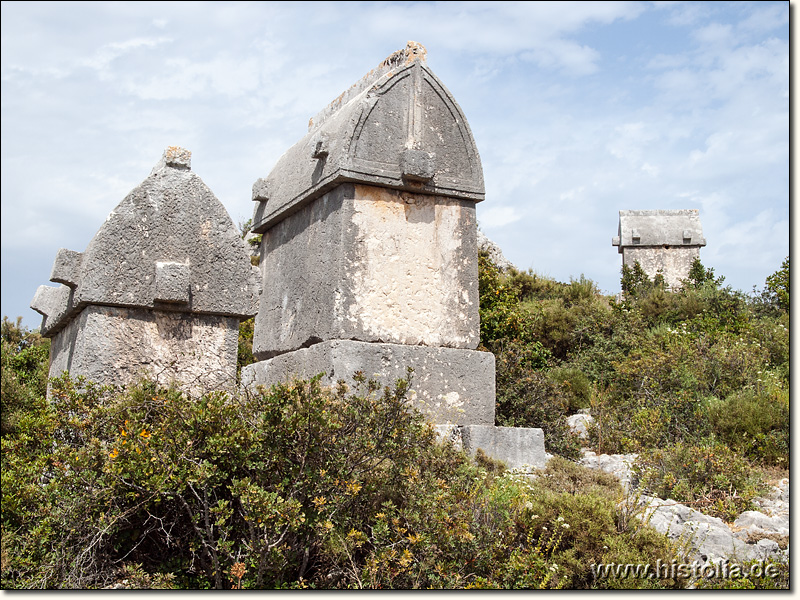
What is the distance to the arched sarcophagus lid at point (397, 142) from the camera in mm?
6234

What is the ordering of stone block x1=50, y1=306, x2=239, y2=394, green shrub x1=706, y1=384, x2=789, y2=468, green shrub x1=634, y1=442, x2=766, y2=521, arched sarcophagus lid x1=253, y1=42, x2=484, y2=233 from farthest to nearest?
1. green shrub x1=706, y1=384, x2=789, y2=468
2. arched sarcophagus lid x1=253, y1=42, x2=484, y2=233
3. green shrub x1=634, y1=442, x2=766, y2=521
4. stone block x1=50, y1=306, x2=239, y2=394

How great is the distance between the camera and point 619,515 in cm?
488

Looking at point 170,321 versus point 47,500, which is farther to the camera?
point 170,321

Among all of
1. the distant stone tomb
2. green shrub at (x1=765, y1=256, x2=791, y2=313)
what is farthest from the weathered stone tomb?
the distant stone tomb

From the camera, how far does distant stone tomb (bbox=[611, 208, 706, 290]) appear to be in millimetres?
23703

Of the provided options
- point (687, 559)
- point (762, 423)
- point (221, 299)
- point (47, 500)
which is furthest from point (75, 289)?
point (762, 423)

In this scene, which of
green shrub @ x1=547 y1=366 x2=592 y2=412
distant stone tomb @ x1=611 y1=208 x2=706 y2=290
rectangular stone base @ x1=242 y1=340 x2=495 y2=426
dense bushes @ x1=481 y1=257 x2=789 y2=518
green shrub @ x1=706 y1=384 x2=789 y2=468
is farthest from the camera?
distant stone tomb @ x1=611 y1=208 x2=706 y2=290

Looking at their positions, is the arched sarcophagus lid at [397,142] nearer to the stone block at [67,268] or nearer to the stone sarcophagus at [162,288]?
the stone sarcophagus at [162,288]

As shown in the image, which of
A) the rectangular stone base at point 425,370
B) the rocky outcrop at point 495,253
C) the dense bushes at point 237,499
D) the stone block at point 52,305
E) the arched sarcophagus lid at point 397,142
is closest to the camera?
the dense bushes at point 237,499

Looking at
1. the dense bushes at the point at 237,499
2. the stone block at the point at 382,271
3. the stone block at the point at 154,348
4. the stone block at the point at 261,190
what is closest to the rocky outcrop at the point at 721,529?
the dense bushes at the point at 237,499

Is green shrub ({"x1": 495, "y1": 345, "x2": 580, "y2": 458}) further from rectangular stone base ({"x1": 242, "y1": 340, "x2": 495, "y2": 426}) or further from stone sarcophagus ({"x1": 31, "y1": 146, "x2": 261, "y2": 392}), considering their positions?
stone sarcophagus ({"x1": 31, "y1": 146, "x2": 261, "y2": 392})

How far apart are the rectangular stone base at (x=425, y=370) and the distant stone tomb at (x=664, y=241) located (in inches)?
716

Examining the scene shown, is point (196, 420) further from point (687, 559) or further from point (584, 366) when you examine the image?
point (584, 366)

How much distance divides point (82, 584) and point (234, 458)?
2.93 ft
